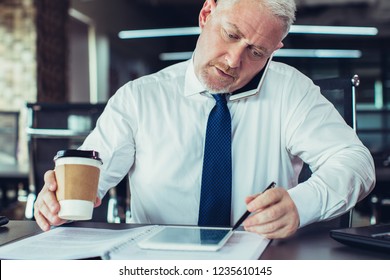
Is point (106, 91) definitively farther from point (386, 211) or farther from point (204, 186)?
point (204, 186)

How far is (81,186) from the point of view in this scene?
2.58 ft

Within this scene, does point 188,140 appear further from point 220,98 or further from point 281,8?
point 281,8

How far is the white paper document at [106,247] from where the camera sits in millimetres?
669

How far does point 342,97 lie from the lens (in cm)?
130

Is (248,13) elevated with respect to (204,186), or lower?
elevated

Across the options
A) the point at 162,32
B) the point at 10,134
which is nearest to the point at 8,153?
the point at 10,134

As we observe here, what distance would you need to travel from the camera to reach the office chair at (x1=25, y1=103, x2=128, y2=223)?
1.90 meters

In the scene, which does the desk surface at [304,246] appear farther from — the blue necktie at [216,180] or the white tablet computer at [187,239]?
the blue necktie at [216,180]

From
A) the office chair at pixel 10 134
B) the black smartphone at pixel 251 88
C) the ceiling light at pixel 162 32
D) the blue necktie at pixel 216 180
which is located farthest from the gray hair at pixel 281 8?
the ceiling light at pixel 162 32

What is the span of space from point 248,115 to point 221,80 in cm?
13

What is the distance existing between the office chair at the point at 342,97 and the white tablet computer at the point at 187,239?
20.9 inches

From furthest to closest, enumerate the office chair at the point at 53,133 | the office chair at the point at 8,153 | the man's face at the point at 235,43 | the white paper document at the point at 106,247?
the office chair at the point at 8,153 → the office chair at the point at 53,133 → the man's face at the point at 235,43 → the white paper document at the point at 106,247
